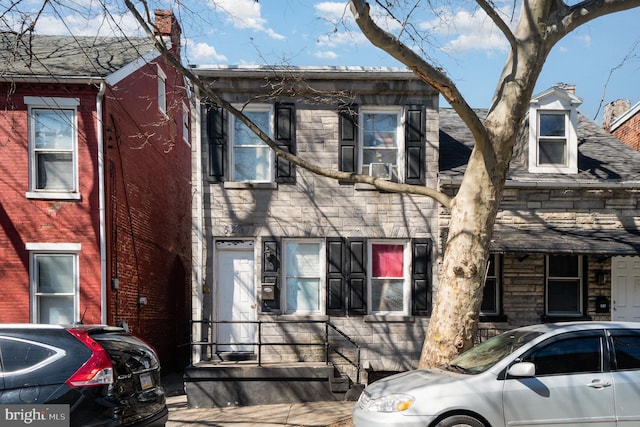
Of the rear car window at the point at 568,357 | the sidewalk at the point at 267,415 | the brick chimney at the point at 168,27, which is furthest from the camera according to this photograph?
the brick chimney at the point at 168,27

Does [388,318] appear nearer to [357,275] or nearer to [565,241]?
[357,275]

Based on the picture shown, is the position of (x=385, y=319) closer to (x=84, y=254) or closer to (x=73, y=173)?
(x=84, y=254)

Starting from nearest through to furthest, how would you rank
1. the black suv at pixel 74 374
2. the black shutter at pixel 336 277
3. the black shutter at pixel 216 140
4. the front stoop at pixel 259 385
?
the black suv at pixel 74 374 → the front stoop at pixel 259 385 → the black shutter at pixel 336 277 → the black shutter at pixel 216 140

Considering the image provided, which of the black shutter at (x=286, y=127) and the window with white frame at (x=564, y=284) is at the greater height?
the black shutter at (x=286, y=127)

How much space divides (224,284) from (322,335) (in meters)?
2.31

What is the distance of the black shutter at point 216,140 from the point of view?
1009 cm

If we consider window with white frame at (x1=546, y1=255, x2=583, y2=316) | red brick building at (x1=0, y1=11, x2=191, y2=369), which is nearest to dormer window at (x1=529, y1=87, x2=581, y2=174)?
window with white frame at (x1=546, y1=255, x2=583, y2=316)

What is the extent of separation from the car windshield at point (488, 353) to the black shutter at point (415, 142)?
483cm

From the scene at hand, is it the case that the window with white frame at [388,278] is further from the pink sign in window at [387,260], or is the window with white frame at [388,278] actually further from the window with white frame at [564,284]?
the window with white frame at [564,284]

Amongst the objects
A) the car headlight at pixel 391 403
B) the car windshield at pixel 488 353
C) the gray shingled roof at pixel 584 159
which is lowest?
the car headlight at pixel 391 403

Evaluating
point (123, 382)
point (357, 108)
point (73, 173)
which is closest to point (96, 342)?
point (123, 382)

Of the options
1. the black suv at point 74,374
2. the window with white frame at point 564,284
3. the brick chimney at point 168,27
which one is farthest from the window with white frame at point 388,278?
the brick chimney at point 168,27

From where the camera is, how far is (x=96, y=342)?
4.99 meters

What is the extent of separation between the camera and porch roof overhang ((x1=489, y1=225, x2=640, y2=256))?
9.16 meters
